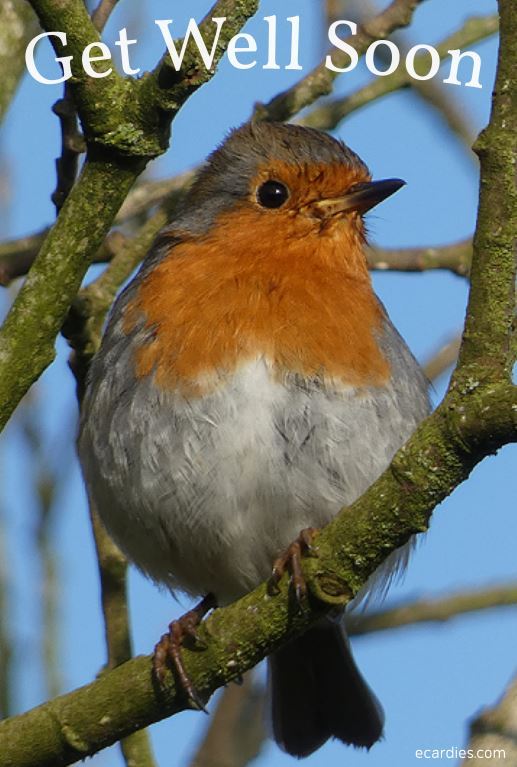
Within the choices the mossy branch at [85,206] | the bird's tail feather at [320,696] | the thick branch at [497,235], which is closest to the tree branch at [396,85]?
the mossy branch at [85,206]

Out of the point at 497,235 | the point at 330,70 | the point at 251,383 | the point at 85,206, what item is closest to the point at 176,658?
the point at 251,383

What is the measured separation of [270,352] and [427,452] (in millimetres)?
1600

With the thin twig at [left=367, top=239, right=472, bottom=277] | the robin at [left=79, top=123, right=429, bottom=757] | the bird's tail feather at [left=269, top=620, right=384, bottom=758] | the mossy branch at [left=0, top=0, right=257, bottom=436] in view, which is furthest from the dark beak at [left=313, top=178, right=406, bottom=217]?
the bird's tail feather at [left=269, top=620, right=384, bottom=758]

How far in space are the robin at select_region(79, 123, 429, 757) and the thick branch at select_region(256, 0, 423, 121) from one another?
19 cm

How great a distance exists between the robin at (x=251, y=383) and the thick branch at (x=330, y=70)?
0.19 meters

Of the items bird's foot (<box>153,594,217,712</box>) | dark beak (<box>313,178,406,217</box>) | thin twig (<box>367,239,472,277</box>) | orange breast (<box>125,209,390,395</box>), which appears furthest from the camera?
thin twig (<box>367,239,472,277</box>)

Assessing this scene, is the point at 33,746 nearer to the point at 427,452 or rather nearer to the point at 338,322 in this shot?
the point at 427,452

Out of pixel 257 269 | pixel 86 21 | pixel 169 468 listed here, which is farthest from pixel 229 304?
pixel 86 21

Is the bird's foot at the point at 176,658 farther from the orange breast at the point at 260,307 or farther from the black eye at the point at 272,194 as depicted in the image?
the black eye at the point at 272,194

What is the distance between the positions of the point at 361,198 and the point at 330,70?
68 cm

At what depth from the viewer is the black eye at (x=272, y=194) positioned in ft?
17.4

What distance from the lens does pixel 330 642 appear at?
5.76m

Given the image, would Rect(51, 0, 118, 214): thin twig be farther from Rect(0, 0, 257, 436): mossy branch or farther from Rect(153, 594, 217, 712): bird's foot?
Rect(153, 594, 217, 712): bird's foot

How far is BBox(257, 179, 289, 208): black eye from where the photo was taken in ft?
17.4
